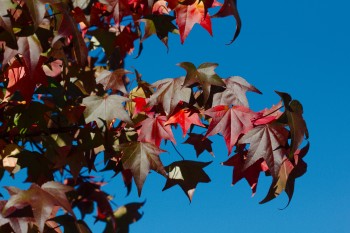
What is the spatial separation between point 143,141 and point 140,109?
21 centimetres

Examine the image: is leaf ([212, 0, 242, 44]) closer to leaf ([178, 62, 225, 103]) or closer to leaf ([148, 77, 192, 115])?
leaf ([178, 62, 225, 103])

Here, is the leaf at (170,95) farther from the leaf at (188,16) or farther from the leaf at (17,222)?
the leaf at (17,222)

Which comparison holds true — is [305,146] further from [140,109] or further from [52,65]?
[52,65]

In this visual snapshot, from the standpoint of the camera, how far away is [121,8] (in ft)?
9.50

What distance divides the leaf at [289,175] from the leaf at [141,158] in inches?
18.0

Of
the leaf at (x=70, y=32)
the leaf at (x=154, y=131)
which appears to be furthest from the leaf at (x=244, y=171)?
the leaf at (x=70, y=32)

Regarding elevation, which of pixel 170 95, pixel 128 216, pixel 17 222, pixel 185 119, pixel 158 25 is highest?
pixel 158 25

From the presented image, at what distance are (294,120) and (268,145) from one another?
0.44 feet

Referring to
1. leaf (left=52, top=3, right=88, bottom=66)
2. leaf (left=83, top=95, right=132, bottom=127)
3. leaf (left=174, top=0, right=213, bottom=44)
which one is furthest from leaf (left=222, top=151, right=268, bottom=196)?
leaf (left=52, top=3, right=88, bottom=66)

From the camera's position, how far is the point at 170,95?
7.89 feet

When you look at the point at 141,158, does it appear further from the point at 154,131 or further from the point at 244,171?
the point at 244,171

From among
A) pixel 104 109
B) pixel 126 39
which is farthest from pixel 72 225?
pixel 126 39

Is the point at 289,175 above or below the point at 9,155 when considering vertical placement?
above

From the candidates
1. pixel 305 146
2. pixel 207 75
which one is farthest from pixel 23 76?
pixel 305 146
